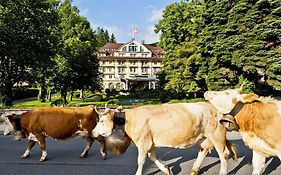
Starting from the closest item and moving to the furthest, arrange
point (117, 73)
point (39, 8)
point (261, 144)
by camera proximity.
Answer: point (261, 144) → point (39, 8) → point (117, 73)

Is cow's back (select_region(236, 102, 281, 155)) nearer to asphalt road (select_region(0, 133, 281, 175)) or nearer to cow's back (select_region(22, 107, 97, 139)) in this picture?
asphalt road (select_region(0, 133, 281, 175))

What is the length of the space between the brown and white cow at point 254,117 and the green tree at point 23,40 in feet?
71.0

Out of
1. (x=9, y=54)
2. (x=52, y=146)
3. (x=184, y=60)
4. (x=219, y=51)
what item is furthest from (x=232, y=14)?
(x=52, y=146)

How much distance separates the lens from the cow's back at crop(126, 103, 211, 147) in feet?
21.8

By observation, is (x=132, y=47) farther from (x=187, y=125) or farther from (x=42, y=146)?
(x=187, y=125)

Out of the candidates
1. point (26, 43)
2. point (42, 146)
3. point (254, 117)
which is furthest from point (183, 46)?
point (254, 117)

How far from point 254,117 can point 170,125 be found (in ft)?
5.59

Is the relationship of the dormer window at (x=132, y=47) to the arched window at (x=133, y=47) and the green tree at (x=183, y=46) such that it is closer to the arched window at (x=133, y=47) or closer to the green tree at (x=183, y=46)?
the arched window at (x=133, y=47)

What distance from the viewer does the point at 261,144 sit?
5754 mm

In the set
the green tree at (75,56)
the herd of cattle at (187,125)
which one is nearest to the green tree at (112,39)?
the green tree at (75,56)

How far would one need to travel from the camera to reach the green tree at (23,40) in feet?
80.4

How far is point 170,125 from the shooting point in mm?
6668

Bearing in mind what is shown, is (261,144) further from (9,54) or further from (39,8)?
(39,8)

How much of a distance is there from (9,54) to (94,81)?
1753cm
